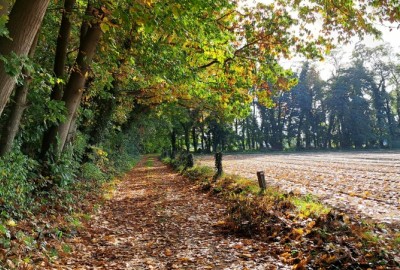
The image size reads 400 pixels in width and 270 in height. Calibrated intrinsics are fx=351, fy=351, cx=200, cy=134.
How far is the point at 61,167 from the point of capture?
34.1 feet

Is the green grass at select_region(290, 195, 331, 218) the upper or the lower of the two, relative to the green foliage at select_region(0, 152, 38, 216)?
lower

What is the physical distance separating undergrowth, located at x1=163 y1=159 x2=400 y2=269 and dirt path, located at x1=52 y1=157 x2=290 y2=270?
359 millimetres

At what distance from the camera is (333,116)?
74.0 meters

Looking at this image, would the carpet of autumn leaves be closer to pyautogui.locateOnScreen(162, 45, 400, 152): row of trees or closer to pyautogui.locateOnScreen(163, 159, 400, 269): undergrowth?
pyautogui.locateOnScreen(163, 159, 400, 269): undergrowth

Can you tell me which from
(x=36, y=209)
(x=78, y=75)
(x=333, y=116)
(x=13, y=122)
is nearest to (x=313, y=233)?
(x=36, y=209)

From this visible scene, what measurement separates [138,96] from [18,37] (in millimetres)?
13855

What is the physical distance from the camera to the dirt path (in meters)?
5.88

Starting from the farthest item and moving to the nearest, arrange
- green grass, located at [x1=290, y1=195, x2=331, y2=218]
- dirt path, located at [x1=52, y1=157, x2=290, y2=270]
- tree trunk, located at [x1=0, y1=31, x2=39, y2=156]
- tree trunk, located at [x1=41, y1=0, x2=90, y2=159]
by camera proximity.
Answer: tree trunk, located at [x1=41, y1=0, x2=90, y2=159] → tree trunk, located at [x1=0, y1=31, x2=39, y2=156] → green grass, located at [x1=290, y1=195, x2=331, y2=218] → dirt path, located at [x1=52, y1=157, x2=290, y2=270]

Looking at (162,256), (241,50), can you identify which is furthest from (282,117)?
(162,256)

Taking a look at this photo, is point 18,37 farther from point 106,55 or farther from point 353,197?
point 353,197

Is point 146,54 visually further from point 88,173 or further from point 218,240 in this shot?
point 218,240

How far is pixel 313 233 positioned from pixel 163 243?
2959mm

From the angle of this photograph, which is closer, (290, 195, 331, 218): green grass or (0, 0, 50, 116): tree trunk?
(0, 0, 50, 116): tree trunk

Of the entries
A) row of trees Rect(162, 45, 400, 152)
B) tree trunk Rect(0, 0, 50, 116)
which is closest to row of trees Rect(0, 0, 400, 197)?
tree trunk Rect(0, 0, 50, 116)
